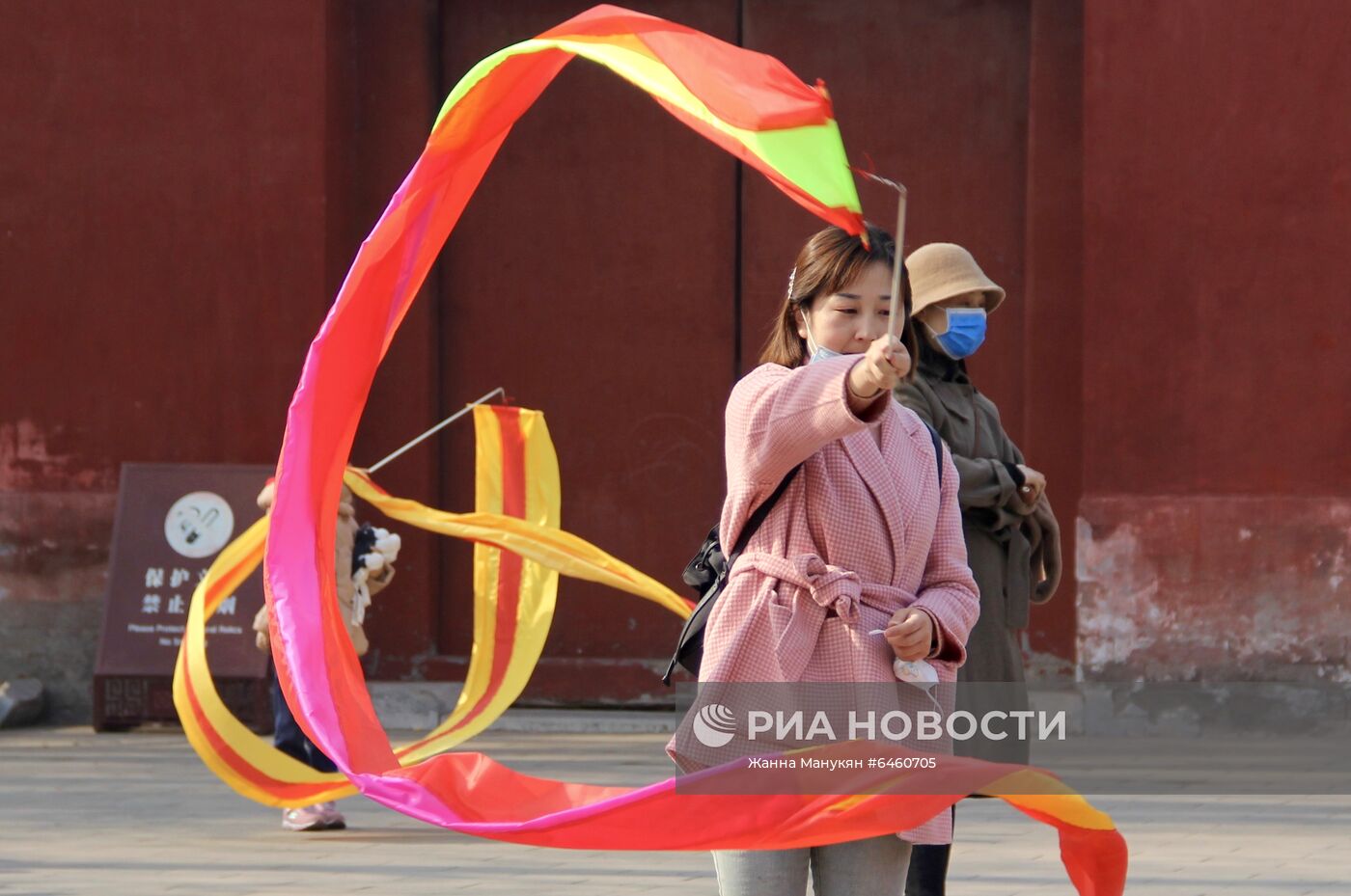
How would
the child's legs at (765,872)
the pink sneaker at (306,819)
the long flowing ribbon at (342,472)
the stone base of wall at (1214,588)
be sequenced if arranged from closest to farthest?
the long flowing ribbon at (342,472), the child's legs at (765,872), the pink sneaker at (306,819), the stone base of wall at (1214,588)

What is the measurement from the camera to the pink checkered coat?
3439 millimetres

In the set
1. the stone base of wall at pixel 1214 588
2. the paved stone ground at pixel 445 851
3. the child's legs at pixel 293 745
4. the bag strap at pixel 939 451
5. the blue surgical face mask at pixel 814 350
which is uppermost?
the blue surgical face mask at pixel 814 350

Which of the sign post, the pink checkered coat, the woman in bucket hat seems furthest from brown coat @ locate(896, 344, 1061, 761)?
the sign post

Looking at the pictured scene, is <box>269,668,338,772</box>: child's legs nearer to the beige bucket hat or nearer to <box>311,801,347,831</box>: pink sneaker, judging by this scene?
<box>311,801,347,831</box>: pink sneaker

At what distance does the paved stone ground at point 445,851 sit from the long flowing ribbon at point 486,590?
0.95 feet

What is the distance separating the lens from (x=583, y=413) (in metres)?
11.3

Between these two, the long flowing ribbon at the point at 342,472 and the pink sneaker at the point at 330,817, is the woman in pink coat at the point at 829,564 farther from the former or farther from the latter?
the pink sneaker at the point at 330,817

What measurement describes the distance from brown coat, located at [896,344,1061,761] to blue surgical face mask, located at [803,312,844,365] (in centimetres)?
127

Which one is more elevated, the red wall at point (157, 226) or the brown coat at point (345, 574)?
the red wall at point (157, 226)

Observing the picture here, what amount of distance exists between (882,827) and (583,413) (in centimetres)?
800

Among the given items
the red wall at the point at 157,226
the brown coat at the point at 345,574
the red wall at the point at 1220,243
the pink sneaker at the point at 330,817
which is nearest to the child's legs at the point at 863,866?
the pink sneaker at the point at 330,817

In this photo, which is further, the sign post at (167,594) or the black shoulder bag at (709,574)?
the sign post at (167,594)

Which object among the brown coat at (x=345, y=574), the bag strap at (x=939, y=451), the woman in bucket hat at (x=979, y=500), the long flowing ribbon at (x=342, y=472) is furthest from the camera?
the brown coat at (x=345, y=574)

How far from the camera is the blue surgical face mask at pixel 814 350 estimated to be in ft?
11.5
